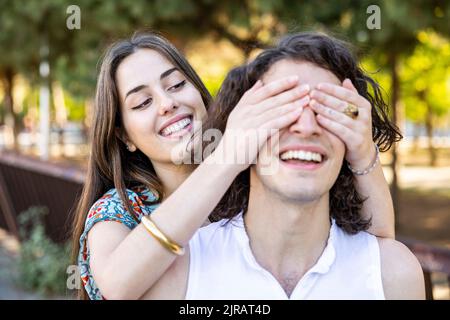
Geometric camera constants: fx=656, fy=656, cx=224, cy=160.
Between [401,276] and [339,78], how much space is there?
522 mm

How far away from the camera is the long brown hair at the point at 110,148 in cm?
237

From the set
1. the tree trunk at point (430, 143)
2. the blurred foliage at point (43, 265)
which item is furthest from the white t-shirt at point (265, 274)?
the tree trunk at point (430, 143)

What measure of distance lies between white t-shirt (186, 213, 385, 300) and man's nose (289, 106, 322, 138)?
336 mm

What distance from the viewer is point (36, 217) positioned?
7.59 metres

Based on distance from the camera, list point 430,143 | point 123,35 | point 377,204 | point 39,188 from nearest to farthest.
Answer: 1. point 377,204
2. point 123,35
3. point 39,188
4. point 430,143

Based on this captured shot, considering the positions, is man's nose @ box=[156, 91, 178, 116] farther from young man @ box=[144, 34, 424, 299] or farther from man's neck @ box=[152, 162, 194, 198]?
young man @ box=[144, 34, 424, 299]

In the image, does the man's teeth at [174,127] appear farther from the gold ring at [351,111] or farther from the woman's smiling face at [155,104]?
the gold ring at [351,111]

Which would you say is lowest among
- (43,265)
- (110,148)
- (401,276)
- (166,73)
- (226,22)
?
(43,265)

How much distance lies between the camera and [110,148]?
244 cm

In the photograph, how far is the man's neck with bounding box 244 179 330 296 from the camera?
1639mm

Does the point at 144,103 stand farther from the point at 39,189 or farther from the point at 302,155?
the point at 39,189

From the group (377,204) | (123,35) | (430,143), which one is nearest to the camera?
(377,204)

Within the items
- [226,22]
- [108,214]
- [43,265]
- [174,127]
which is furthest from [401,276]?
[226,22]

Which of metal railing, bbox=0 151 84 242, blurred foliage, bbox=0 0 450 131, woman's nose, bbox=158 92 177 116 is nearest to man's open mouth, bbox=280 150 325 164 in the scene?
woman's nose, bbox=158 92 177 116
